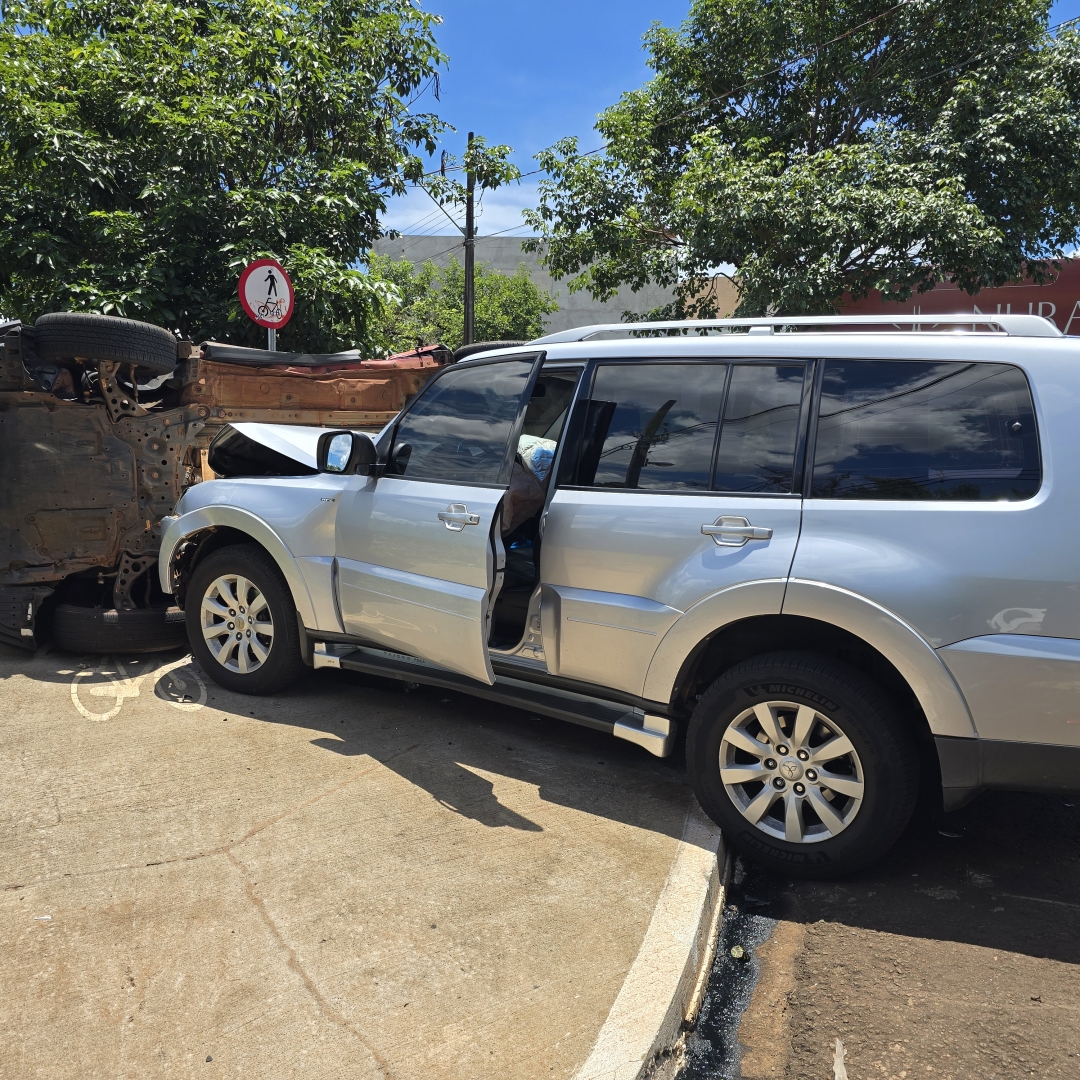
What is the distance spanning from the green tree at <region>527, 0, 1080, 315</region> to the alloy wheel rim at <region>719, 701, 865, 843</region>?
926 cm

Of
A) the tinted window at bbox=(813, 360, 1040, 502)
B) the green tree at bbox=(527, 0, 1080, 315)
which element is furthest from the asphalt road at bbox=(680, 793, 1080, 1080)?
the green tree at bbox=(527, 0, 1080, 315)

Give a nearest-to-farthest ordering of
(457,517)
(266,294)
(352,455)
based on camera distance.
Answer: (457,517) < (352,455) < (266,294)

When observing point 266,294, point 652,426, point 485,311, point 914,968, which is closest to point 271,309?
point 266,294

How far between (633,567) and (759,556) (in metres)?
0.51

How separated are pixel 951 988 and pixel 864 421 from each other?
1.80 m

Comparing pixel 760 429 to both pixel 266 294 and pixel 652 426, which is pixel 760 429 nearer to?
pixel 652 426

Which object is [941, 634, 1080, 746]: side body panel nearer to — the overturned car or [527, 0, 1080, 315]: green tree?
the overturned car

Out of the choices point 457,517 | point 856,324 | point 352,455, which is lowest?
point 457,517

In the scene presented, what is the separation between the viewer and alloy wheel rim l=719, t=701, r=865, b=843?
3047 millimetres

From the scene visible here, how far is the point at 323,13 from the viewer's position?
1119 cm

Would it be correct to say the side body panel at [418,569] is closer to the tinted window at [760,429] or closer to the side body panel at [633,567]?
the side body panel at [633,567]

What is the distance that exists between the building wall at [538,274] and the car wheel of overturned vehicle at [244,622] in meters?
31.3

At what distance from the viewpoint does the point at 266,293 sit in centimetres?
784

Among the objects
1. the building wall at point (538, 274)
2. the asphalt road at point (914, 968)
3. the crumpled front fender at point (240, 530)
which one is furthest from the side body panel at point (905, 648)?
the building wall at point (538, 274)
